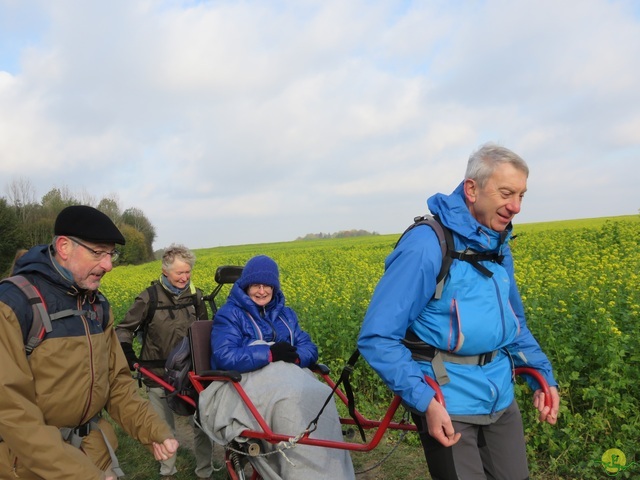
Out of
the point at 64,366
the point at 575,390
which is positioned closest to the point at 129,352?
the point at 64,366

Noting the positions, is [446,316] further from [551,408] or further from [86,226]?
[86,226]

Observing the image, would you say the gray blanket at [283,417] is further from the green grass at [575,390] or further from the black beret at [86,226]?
the green grass at [575,390]

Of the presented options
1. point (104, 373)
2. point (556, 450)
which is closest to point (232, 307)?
point (104, 373)

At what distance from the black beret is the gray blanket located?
1.49 meters

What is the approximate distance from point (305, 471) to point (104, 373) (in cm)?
135

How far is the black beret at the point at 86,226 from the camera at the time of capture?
268 centimetres

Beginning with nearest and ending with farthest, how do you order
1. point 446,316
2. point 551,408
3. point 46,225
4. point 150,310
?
point 446,316, point 551,408, point 150,310, point 46,225

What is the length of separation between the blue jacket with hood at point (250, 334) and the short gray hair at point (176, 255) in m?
1.43

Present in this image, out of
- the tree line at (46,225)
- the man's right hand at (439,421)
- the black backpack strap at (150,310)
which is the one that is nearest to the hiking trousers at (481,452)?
the man's right hand at (439,421)

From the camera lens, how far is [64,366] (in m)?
2.56

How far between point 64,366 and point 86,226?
25.7 inches

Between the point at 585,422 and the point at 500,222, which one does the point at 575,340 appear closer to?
the point at 585,422

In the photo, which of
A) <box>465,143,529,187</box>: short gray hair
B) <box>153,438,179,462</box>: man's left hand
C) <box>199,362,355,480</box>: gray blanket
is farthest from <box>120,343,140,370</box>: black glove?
<box>465,143,529,187</box>: short gray hair

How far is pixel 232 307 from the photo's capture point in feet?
13.8
